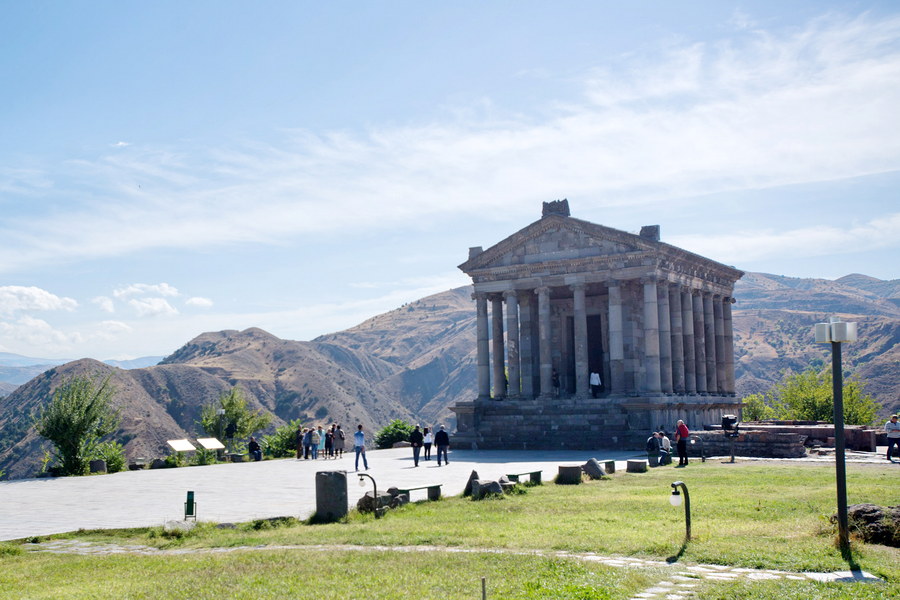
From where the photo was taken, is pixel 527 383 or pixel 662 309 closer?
pixel 662 309

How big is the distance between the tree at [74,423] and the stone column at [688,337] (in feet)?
94.1

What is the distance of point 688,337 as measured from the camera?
46844mm

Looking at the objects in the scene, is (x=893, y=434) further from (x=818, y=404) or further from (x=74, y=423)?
(x=818, y=404)

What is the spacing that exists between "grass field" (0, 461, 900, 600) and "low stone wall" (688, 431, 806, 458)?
12.3 m

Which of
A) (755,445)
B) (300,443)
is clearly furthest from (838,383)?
(300,443)

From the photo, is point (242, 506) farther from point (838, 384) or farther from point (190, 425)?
point (190, 425)

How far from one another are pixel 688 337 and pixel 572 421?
10221mm

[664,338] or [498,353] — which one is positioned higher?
[664,338]

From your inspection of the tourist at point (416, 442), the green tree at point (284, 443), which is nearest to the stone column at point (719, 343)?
the green tree at point (284, 443)

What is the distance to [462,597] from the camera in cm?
969

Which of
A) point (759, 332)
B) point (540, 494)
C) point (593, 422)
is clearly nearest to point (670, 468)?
point (540, 494)

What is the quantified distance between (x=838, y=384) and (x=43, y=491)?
2268 centimetres

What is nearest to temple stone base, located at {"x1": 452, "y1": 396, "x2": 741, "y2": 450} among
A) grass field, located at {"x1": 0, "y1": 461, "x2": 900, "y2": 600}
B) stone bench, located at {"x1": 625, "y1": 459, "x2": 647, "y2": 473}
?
stone bench, located at {"x1": 625, "y1": 459, "x2": 647, "y2": 473}

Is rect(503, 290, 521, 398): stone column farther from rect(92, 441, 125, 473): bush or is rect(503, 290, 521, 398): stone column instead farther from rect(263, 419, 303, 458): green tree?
Answer: rect(92, 441, 125, 473): bush
